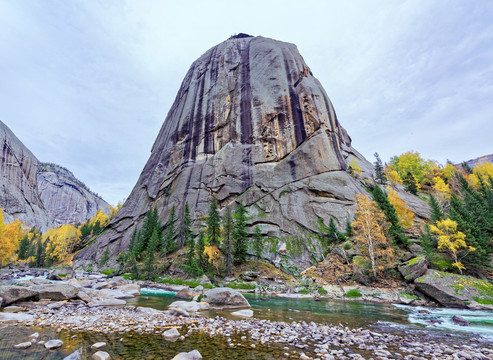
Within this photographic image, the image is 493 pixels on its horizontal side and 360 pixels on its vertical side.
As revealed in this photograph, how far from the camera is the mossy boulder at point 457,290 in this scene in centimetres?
1812

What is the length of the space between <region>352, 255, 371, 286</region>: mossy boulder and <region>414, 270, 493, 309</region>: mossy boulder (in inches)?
268

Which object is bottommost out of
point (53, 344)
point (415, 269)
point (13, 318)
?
point (53, 344)

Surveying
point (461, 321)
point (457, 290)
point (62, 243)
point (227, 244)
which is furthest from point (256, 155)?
point (62, 243)

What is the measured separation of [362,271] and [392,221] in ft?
36.9

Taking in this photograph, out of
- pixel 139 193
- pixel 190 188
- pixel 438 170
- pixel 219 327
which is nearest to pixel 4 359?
pixel 219 327

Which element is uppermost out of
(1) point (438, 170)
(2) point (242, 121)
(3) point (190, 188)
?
Answer: (2) point (242, 121)

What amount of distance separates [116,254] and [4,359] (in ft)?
202

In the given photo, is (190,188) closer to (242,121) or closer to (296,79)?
(242,121)

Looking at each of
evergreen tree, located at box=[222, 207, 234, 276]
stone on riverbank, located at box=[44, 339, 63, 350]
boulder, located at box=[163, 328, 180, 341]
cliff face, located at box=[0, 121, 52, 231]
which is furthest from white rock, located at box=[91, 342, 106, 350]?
cliff face, located at box=[0, 121, 52, 231]

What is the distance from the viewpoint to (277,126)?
62938mm

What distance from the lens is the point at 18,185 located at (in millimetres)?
101312

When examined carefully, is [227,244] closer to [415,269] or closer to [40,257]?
[415,269]

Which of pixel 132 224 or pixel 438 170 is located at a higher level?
pixel 438 170

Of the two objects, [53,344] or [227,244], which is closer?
[53,344]
